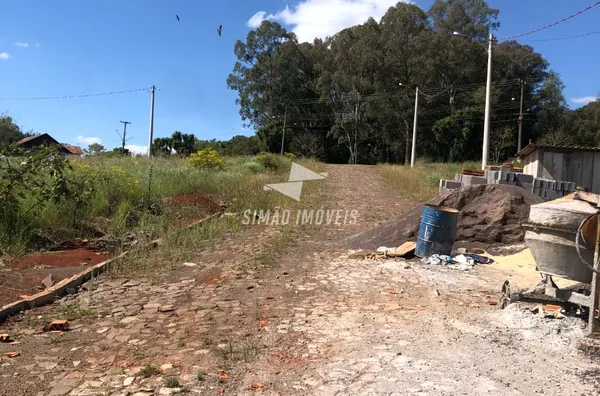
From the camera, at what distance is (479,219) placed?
791 cm

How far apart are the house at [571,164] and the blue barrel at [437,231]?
9595mm

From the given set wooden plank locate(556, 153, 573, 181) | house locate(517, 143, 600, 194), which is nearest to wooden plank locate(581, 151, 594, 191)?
house locate(517, 143, 600, 194)

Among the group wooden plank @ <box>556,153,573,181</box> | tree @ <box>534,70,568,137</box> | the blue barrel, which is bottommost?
the blue barrel

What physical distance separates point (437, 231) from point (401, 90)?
117 ft

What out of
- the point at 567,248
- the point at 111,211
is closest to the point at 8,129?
the point at 111,211

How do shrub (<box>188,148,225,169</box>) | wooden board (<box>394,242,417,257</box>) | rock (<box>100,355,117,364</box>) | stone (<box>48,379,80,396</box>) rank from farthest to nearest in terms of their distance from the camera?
shrub (<box>188,148,225,169</box>) < wooden board (<box>394,242,417,257</box>) < rock (<box>100,355,117,364</box>) < stone (<box>48,379,80,396</box>)

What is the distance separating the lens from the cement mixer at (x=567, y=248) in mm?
3666

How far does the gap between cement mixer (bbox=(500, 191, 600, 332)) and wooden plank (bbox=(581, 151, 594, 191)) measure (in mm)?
12028

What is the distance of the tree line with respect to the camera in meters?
37.4

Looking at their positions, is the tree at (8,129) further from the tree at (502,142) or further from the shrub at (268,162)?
the tree at (502,142)

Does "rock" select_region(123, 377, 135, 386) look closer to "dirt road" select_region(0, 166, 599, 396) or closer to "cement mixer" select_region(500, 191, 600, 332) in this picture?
"dirt road" select_region(0, 166, 599, 396)

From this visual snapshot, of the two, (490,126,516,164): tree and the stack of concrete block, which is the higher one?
(490,126,516,164): tree

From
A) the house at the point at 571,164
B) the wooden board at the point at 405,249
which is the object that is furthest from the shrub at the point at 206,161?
the wooden board at the point at 405,249

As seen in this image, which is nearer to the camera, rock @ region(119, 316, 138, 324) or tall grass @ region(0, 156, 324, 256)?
rock @ region(119, 316, 138, 324)
